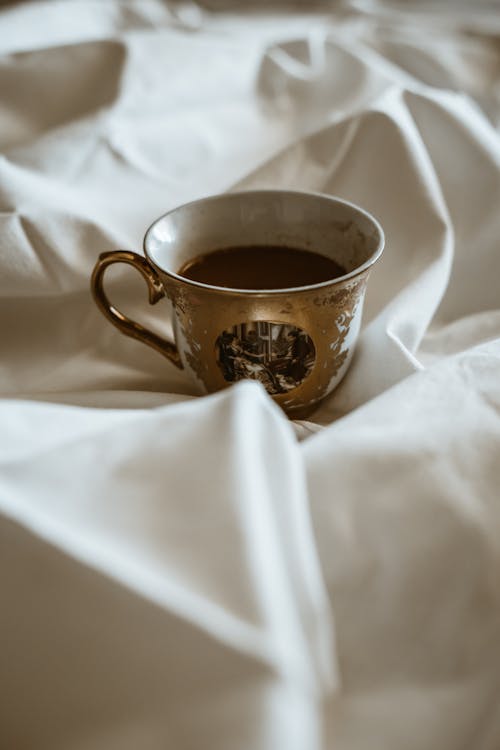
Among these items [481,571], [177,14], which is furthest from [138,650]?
[177,14]

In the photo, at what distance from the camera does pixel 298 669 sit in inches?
9.0

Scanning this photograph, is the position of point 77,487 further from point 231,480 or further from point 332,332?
point 332,332

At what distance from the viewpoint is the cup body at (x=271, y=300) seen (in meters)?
0.39

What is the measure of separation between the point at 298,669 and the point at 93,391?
0.25 m

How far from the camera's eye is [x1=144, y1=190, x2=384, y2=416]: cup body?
0.39m

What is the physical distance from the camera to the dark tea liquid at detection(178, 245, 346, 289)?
1.49 feet

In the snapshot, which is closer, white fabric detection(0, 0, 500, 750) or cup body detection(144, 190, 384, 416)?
white fabric detection(0, 0, 500, 750)

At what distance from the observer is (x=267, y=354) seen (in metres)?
0.40

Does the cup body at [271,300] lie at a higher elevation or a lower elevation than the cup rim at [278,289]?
lower

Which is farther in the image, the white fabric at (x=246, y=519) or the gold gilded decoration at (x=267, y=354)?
the gold gilded decoration at (x=267, y=354)

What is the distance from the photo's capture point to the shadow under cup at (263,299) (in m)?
0.39

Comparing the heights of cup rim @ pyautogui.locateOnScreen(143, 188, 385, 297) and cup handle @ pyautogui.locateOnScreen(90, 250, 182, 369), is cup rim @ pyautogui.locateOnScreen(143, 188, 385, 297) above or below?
above

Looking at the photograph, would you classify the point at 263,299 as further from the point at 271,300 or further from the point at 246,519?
the point at 246,519

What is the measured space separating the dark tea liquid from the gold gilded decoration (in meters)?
0.06
